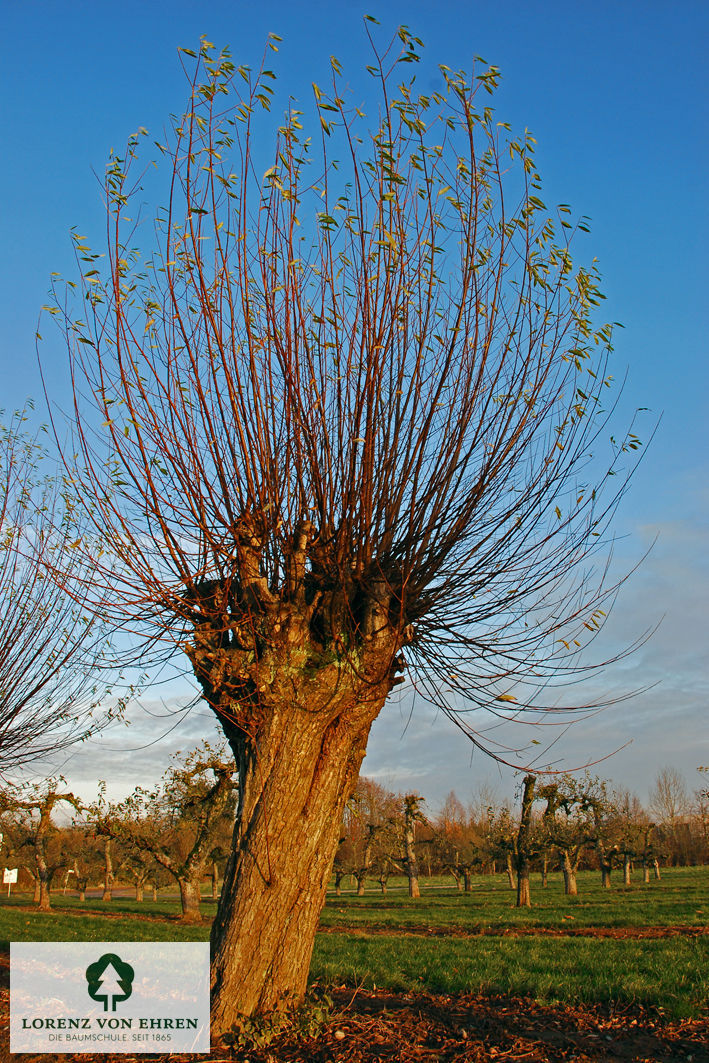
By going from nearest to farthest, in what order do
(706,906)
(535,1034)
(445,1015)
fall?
(535,1034) → (445,1015) → (706,906)

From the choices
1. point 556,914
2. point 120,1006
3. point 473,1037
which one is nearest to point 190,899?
point 556,914

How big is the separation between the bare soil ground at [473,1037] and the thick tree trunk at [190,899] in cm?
1830

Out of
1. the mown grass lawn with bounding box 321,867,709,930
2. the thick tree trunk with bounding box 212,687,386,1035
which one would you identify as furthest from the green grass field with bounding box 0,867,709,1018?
the thick tree trunk with bounding box 212,687,386,1035

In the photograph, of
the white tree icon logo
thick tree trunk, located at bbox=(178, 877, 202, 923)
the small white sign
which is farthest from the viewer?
thick tree trunk, located at bbox=(178, 877, 202, 923)

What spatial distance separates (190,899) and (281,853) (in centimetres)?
2051

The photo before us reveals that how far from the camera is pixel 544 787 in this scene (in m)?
27.9

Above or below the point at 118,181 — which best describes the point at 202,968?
below

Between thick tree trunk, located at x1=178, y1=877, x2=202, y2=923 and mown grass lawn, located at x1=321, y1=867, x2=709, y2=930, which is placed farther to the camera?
thick tree trunk, located at x1=178, y1=877, x2=202, y2=923

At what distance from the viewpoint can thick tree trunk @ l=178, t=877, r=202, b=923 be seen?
21.8m

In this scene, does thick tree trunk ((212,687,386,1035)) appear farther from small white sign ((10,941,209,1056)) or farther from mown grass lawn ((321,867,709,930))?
mown grass lawn ((321,867,709,930))

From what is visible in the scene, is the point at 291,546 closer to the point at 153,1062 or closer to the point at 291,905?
the point at 291,905

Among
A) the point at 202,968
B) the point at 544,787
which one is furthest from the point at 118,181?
the point at 544,787

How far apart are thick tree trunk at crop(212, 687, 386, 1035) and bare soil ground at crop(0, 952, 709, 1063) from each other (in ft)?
1.12

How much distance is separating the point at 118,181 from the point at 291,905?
5.09m
